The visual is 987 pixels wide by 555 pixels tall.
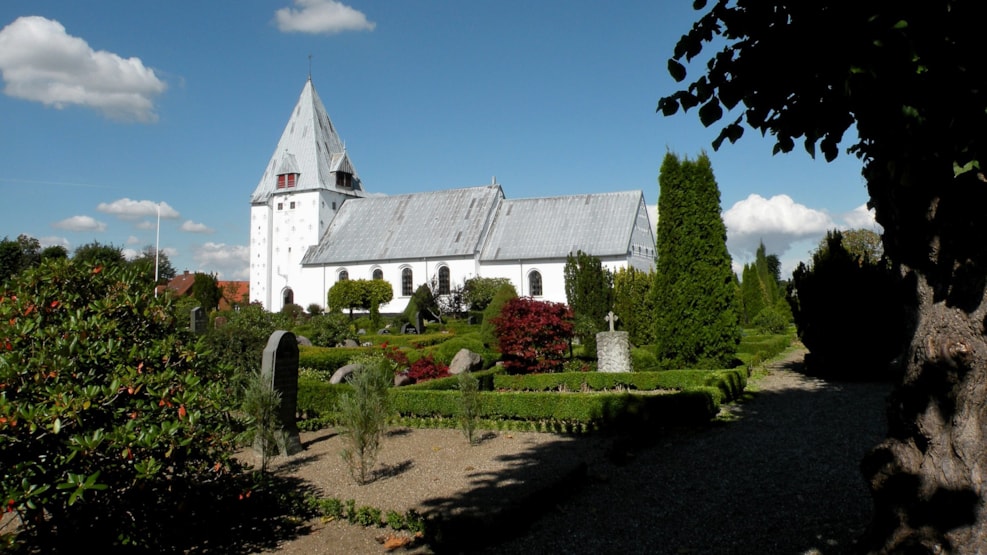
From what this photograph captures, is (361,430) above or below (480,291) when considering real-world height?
below

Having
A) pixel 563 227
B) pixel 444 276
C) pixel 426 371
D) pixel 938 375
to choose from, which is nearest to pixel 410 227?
pixel 444 276

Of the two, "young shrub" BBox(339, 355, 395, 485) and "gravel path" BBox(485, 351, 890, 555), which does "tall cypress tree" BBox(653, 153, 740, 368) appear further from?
"young shrub" BBox(339, 355, 395, 485)

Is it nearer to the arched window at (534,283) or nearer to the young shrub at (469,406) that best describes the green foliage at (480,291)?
the arched window at (534,283)

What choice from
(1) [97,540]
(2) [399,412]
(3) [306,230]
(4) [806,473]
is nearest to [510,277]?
(3) [306,230]

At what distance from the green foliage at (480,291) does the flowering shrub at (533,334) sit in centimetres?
1940

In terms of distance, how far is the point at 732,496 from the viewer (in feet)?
19.4

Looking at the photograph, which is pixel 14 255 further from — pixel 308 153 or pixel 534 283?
pixel 534 283

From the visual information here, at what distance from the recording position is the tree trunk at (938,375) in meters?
3.07

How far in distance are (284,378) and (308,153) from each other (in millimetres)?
36507

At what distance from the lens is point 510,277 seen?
36938 mm

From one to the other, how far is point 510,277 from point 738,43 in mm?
33134

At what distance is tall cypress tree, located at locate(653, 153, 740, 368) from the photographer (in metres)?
13.9

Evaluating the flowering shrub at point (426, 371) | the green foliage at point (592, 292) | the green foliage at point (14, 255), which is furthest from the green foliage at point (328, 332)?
the green foliage at point (14, 255)

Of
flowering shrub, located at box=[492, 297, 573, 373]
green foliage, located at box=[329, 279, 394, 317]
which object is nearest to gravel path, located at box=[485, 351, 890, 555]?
flowering shrub, located at box=[492, 297, 573, 373]
